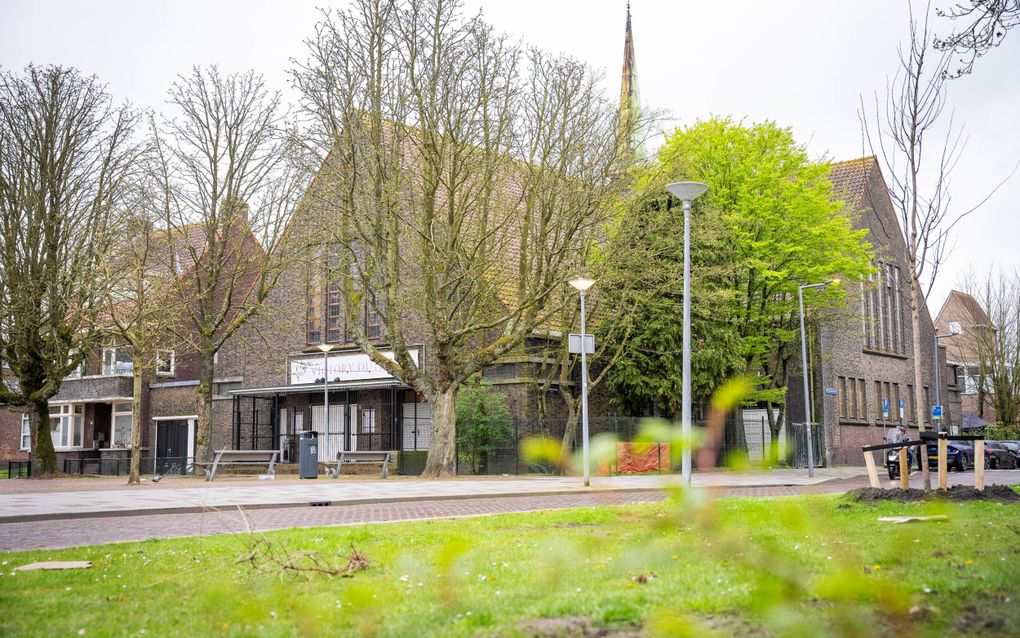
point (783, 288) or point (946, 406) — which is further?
point (946, 406)

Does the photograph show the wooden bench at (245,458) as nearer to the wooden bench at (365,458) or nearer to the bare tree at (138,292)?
the wooden bench at (365,458)

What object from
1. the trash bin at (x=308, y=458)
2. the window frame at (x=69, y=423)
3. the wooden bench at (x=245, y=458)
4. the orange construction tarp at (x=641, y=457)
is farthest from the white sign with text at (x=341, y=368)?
the orange construction tarp at (x=641, y=457)

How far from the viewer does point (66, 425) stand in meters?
51.7

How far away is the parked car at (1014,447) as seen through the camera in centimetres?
4395

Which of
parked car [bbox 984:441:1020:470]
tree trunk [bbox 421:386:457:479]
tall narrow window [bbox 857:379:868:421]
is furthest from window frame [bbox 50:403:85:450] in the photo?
parked car [bbox 984:441:1020:470]

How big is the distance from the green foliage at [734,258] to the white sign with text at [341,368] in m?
9.53

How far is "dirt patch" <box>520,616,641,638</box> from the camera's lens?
4.84 meters

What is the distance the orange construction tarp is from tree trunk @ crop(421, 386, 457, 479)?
2674 cm

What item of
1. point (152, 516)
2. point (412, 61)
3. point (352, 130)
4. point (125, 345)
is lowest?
point (152, 516)

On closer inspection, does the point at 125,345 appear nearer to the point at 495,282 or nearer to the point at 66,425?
the point at 495,282

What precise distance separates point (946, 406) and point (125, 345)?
4927 centimetres

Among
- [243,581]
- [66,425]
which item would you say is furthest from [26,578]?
[66,425]

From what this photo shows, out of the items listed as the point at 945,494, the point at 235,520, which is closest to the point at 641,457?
the point at 235,520

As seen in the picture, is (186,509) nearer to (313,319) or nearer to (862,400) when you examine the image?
(313,319)
